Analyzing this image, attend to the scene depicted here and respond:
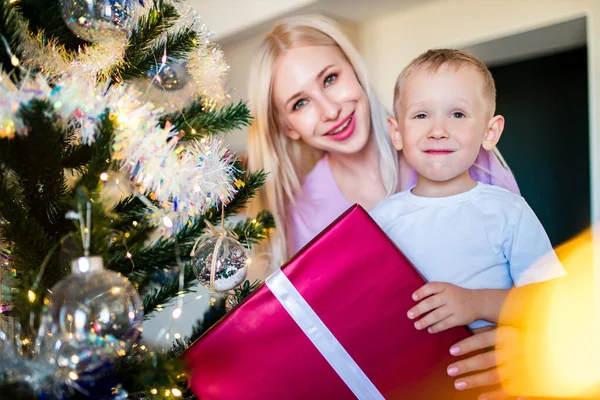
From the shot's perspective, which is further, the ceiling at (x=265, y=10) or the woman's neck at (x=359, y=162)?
the ceiling at (x=265, y=10)

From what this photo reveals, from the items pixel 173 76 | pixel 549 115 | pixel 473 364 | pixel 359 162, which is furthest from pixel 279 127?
pixel 549 115

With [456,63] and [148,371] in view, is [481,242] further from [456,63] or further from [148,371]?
[148,371]

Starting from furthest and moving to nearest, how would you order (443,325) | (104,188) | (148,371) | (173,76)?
(173,76), (443,325), (104,188), (148,371)

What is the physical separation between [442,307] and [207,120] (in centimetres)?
45

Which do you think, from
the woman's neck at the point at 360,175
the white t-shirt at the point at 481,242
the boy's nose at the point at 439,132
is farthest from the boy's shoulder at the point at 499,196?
the woman's neck at the point at 360,175

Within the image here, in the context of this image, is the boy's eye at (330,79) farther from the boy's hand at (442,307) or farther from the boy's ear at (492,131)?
the boy's hand at (442,307)

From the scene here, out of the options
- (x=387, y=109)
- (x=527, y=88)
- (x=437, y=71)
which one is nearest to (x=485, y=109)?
(x=437, y=71)

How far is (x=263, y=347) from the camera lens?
27.5 inches

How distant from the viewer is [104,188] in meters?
0.61

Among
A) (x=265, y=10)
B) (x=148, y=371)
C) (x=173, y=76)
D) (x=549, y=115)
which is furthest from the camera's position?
(x=549, y=115)

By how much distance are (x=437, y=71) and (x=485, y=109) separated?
106 mm

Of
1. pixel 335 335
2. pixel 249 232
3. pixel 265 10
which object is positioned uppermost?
pixel 265 10

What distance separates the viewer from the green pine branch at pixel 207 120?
73cm

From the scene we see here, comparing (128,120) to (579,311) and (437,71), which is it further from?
(579,311)
